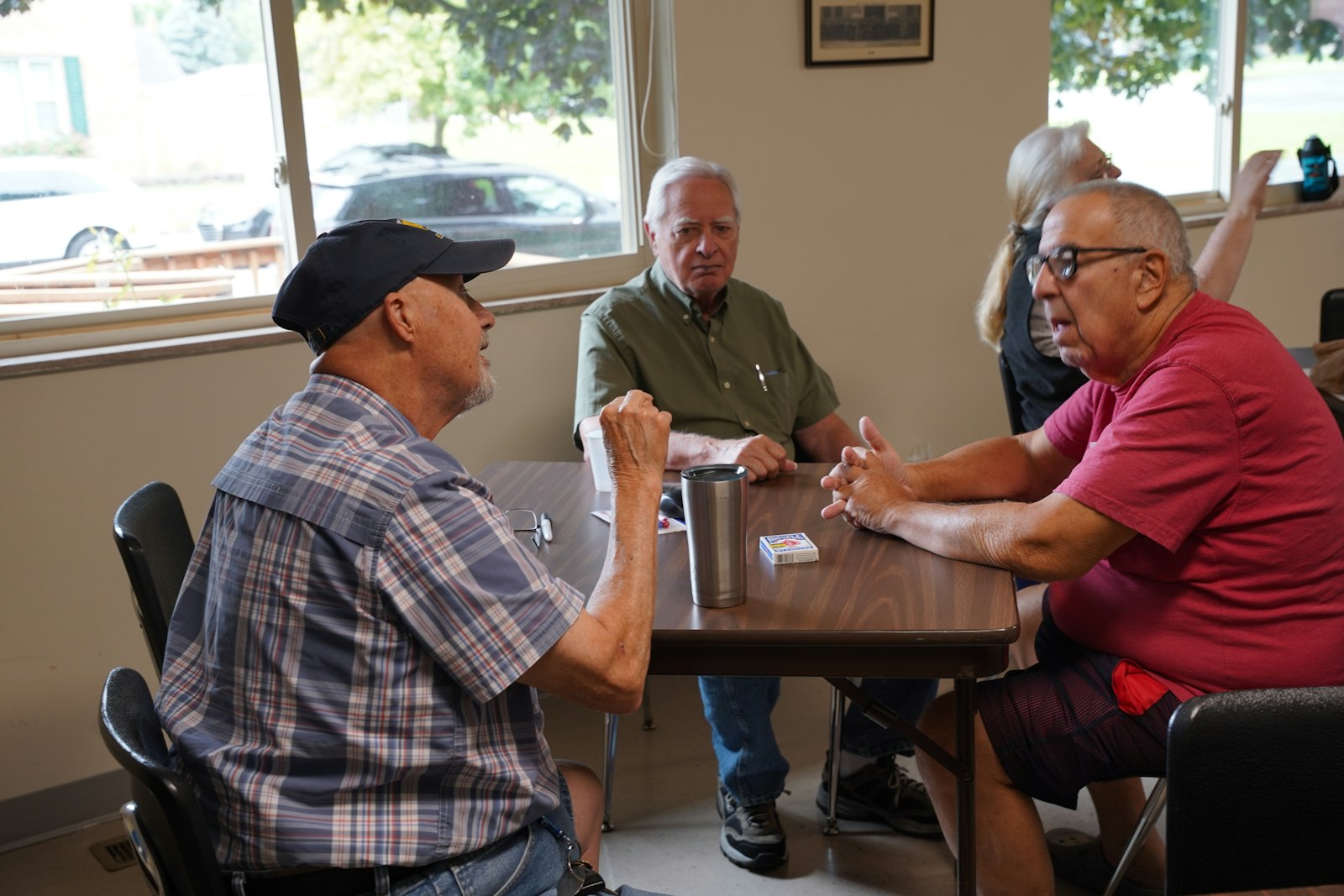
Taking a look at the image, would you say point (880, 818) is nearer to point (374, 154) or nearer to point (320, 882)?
point (320, 882)

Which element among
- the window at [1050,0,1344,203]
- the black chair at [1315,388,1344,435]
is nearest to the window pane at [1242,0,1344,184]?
the window at [1050,0,1344,203]

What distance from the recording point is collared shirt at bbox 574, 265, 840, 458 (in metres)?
2.71

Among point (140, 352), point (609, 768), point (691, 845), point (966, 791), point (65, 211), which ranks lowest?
point (691, 845)

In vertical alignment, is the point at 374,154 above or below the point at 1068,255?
above

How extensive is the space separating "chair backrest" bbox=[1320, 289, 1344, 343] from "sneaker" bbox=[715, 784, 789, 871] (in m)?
2.17

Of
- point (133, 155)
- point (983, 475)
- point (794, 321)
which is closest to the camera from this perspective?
point (983, 475)

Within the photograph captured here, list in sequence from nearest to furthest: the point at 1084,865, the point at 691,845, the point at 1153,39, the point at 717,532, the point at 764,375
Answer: the point at 717,532 → the point at 1084,865 → the point at 691,845 → the point at 764,375 → the point at 1153,39

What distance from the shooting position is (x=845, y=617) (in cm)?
155

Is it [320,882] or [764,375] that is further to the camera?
[764,375]

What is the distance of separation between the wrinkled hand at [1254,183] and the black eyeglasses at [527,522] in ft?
7.47

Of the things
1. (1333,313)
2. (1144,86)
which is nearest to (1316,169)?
(1144,86)

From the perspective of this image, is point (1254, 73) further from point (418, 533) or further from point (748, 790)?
point (418, 533)

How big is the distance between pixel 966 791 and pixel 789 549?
1.42ft

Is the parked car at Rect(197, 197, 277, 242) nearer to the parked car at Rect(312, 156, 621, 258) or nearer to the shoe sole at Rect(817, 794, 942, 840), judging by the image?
the parked car at Rect(312, 156, 621, 258)
